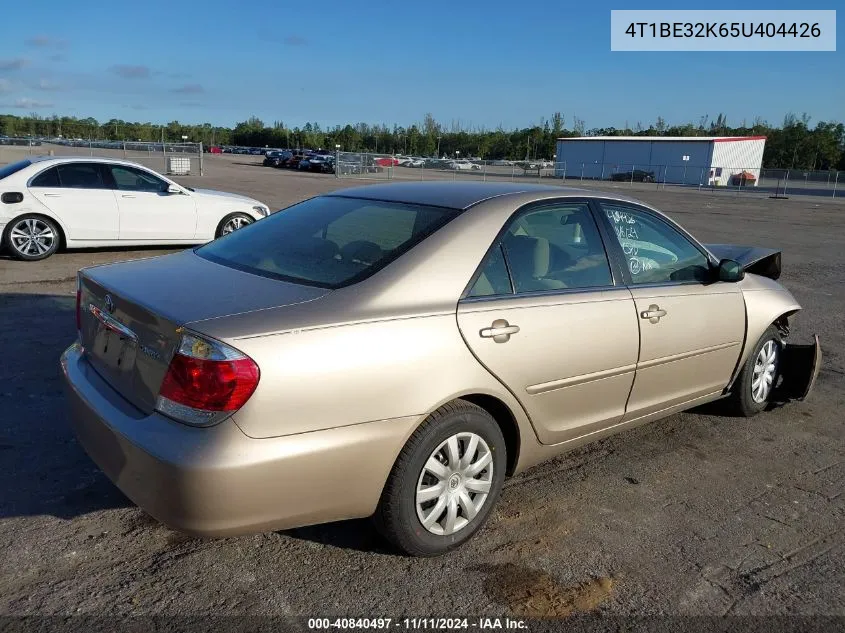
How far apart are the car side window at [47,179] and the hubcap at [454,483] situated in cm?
858

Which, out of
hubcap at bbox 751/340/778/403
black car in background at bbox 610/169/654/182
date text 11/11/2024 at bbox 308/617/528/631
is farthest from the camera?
black car in background at bbox 610/169/654/182

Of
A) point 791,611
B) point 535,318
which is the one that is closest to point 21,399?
point 535,318

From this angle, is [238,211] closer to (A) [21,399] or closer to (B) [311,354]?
(A) [21,399]

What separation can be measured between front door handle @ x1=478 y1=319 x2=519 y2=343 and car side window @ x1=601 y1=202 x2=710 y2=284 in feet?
3.61

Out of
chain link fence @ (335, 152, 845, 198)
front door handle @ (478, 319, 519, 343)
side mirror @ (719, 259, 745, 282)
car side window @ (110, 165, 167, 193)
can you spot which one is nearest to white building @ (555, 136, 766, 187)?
chain link fence @ (335, 152, 845, 198)

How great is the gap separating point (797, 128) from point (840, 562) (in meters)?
91.9

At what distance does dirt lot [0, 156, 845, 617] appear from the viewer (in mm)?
2797

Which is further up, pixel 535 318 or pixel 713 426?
pixel 535 318

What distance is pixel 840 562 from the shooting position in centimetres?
317

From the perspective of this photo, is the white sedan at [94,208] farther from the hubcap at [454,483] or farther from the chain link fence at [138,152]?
the chain link fence at [138,152]

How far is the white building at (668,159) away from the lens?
64.2 meters

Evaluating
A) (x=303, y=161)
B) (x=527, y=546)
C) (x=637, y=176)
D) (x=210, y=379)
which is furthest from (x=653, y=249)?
(x=637, y=176)

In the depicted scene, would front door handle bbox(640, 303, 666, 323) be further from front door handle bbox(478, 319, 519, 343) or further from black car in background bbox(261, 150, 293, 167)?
black car in background bbox(261, 150, 293, 167)

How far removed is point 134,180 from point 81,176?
69cm
